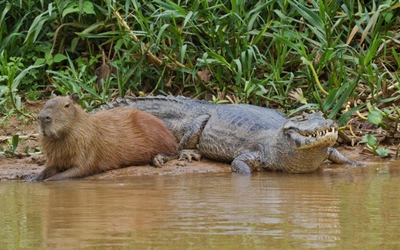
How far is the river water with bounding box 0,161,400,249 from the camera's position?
13.4 feet

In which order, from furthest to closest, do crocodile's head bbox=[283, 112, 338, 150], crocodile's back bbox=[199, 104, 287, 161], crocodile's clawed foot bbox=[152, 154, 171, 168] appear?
crocodile's back bbox=[199, 104, 287, 161] → crocodile's clawed foot bbox=[152, 154, 171, 168] → crocodile's head bbox=[283, 112, 338, 150]

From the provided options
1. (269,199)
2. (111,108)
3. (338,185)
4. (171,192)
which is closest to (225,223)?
(269,199)

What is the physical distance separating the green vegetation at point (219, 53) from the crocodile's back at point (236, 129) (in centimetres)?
28

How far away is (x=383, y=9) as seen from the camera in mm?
8695

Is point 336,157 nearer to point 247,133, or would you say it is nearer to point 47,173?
point 247,133

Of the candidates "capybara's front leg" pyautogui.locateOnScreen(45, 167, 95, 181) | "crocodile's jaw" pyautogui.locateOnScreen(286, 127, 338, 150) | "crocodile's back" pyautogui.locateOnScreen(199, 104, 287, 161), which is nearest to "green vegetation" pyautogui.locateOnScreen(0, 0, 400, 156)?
"crocodile's back" pyautogui.locateOnScreen(199, 104, 287, 161)

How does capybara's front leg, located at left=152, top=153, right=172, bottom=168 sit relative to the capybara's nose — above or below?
below

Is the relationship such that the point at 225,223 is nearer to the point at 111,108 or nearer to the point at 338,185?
the point at 338,185

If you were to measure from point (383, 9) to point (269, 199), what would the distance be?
12.4 ft

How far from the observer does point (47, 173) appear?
7336mm

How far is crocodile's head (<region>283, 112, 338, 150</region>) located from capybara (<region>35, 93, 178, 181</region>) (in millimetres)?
1199

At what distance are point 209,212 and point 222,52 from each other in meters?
3.96

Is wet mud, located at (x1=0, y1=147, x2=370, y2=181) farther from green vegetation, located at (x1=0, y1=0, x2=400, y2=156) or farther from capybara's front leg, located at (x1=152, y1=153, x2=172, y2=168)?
green vegetation, located at (x1=0, y1=0, x2=400, y2=156)

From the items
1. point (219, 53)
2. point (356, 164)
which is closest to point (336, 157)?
point (356, 164)
